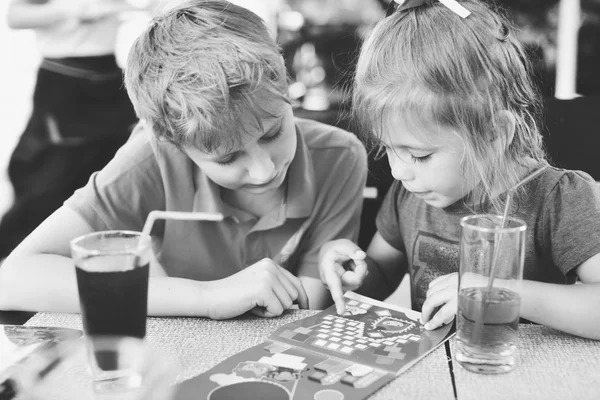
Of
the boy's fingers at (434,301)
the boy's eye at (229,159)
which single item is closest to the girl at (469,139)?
the boy's fingers at (434,301)

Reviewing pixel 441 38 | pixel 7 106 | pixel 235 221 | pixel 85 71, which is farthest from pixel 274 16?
pixel 441 38

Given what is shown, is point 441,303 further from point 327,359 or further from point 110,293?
point 110,293

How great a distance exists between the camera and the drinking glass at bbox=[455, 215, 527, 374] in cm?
77

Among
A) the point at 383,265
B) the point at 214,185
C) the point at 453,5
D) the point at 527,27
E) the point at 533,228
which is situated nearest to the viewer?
the point at 453,5

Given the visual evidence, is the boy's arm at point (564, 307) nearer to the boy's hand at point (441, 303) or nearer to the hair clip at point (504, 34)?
the boy's hand at point (441, 303)

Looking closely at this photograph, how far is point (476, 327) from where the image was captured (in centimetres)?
77

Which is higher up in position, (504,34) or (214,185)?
(504,34)

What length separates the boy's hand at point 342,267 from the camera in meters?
1.02

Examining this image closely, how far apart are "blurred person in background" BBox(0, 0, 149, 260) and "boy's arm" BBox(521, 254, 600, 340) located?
6.00 feet

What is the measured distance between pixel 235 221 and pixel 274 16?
170cm

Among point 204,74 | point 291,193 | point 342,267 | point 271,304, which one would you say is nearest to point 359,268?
point 342,267

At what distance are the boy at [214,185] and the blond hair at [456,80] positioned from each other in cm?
17

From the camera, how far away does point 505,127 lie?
1032 mm

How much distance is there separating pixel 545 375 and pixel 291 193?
61 centimetres
